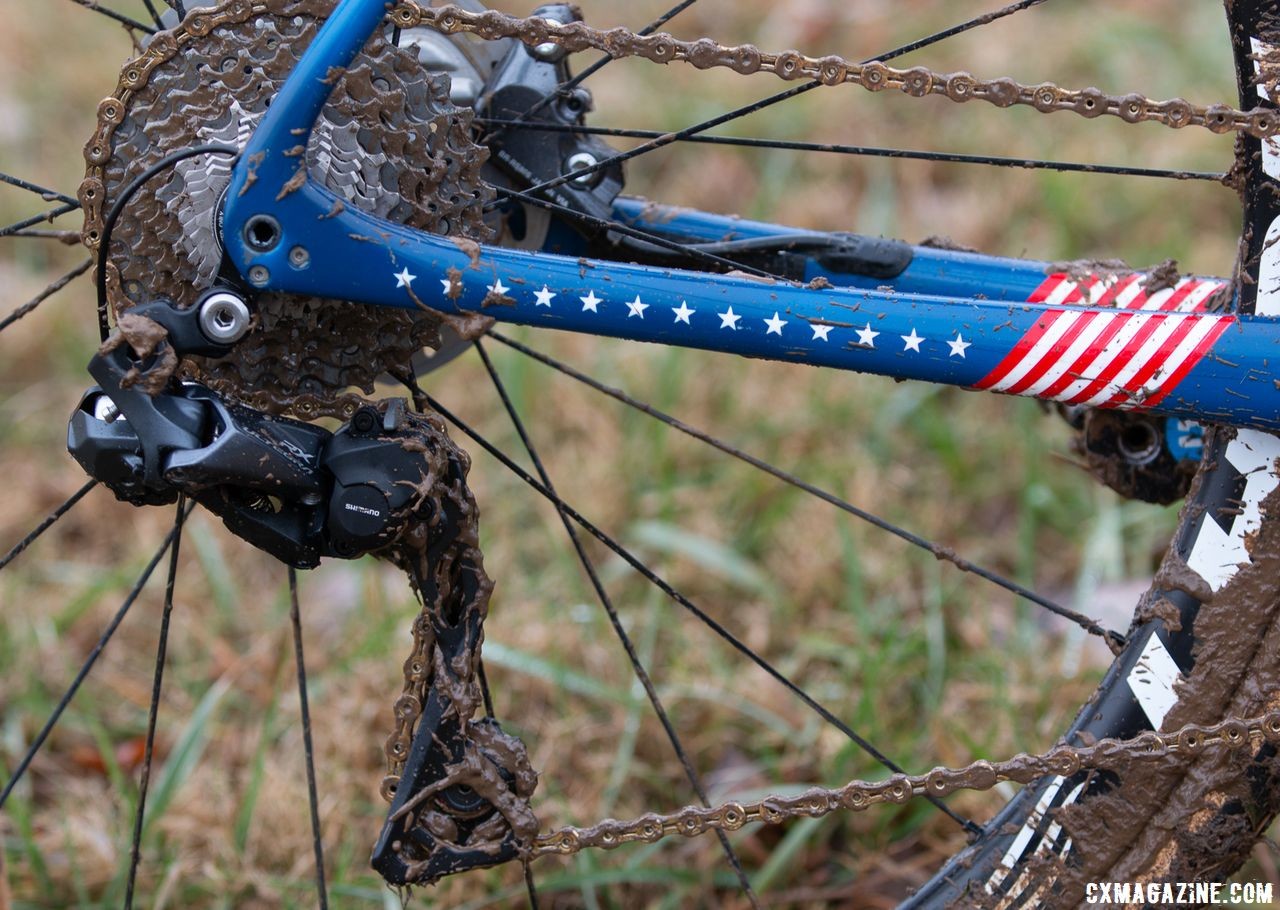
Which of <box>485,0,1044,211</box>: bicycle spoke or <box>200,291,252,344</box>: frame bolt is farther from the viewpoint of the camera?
<box>485,0,1044,211</box>: bicycle spoke

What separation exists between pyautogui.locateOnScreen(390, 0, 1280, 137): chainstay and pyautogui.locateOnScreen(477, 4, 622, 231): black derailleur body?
199 millimetres

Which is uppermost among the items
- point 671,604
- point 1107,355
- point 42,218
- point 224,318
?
point 671,604

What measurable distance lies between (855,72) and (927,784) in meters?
0.84

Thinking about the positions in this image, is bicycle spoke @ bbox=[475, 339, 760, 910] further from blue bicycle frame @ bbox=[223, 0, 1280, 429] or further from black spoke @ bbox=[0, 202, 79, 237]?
black spoke @ bbox=[0, 202, 79, 237]

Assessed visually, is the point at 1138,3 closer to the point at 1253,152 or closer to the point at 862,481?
the point at 862,481

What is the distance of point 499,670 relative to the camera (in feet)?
8.81

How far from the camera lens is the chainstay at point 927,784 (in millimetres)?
1616

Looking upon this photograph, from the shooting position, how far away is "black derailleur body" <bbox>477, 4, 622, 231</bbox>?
5.82 feet

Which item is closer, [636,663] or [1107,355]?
[1107,355]

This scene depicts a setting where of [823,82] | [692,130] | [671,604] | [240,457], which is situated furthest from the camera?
[671,604]

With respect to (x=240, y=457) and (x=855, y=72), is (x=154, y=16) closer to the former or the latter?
(x=240, y=457)

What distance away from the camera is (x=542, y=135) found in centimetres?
179

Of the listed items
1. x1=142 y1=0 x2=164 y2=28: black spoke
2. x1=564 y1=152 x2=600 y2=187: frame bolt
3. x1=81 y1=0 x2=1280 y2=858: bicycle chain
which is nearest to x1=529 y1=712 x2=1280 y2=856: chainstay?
x1=81 y1=0 x2=1280 y2=858: bicycle chain

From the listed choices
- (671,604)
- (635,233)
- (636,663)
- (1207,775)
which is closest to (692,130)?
(635,233)
